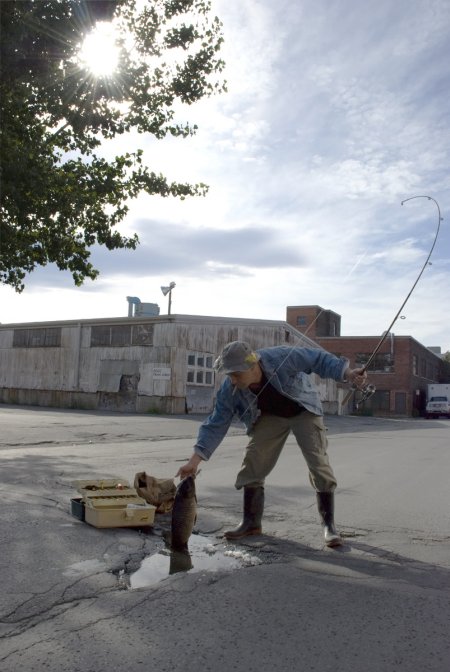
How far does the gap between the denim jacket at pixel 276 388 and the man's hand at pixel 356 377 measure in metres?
0.18

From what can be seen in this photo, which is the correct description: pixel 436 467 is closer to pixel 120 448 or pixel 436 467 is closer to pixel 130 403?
pixel 120 448

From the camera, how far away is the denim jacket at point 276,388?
15.3 feet

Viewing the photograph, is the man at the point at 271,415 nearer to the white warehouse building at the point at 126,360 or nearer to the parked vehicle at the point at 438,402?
the white warehouse building at the point at 126,360

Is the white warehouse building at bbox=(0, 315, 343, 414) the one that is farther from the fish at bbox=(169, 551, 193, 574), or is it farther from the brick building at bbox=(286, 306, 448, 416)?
the fish at bbox=(169, 551, 193, 574)

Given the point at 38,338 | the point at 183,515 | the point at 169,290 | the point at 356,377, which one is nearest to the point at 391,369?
the point at 169,290

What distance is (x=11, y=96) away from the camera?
12297 millimetres

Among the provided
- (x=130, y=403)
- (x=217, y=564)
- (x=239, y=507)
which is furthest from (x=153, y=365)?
(x=217, y=564)

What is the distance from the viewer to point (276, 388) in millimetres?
4660

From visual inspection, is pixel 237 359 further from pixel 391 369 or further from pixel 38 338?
pixel 391 369

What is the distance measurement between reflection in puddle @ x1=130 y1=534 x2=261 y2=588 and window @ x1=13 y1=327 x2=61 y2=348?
28.6 metres

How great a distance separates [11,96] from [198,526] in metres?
10.3

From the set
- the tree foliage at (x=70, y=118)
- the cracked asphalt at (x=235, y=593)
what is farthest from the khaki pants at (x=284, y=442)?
the tree foliage at (x=70, y=118)

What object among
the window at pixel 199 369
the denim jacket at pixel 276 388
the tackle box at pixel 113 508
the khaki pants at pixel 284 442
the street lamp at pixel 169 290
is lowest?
the tackle box at pixel 113 508

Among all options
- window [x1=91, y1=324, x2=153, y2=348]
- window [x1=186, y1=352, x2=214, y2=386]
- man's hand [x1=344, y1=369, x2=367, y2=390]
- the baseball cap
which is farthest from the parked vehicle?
the baseball cap
